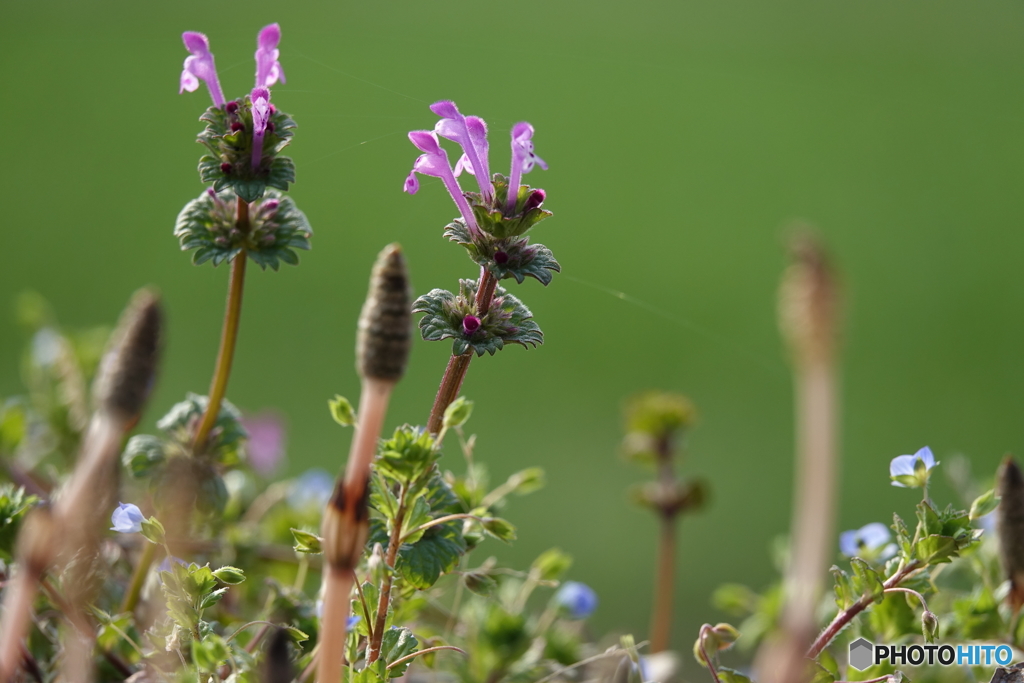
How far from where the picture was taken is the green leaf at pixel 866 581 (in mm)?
425

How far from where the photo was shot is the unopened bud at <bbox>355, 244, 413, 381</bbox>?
0.29 m

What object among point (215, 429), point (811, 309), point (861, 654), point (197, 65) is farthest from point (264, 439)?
point (811, 309)

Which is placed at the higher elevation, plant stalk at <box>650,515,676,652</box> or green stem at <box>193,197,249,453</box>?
green stem at <box>193,197,249,453</box>

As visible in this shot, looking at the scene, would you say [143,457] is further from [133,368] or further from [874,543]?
[874,543]

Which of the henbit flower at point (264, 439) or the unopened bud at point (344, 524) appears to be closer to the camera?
the unopened bud at point (344, 524)

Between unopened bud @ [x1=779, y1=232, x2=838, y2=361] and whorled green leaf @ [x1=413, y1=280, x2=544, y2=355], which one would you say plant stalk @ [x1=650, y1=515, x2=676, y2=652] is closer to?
whorled green leaf @ [x1=413, y1=280, x2=544, y2=355]

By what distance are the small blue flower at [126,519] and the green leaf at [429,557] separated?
127 millimetres

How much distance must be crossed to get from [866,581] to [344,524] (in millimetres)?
246

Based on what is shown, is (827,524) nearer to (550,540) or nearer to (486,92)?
(550,540)

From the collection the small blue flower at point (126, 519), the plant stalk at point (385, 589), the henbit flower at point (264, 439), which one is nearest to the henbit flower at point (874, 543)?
the plant stalk at point (385, 589)

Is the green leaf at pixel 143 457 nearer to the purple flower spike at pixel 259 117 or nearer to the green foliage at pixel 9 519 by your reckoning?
the green foliage at pixel 9 519

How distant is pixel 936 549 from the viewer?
0.43 meters

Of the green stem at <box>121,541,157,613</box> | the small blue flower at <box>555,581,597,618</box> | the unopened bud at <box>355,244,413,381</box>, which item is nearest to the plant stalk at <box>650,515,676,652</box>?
the small blue flower at <box>555,581,597,618</box>

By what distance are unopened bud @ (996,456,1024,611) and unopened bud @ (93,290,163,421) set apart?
37cm
